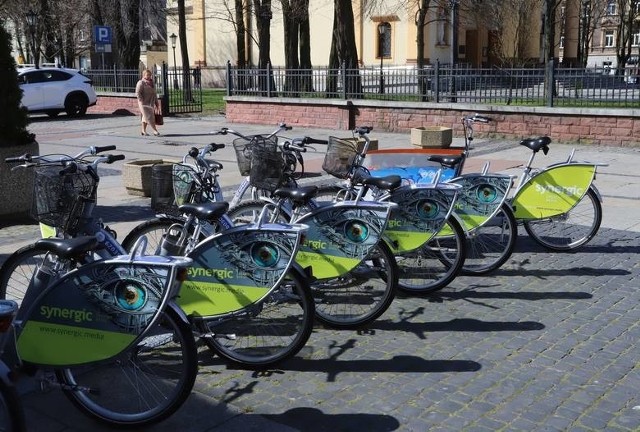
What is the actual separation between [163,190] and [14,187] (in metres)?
3.78

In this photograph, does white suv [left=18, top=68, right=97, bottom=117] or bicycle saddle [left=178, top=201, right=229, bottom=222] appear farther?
white suv [left=18, top=68, right=97, bottom=117]

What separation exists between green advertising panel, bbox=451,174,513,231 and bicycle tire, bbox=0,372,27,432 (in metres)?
4.34

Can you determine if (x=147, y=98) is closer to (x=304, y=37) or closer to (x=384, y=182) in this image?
(x=304, y=37)

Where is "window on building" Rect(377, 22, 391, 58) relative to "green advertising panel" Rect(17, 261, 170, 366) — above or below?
above

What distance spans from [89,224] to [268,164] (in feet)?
6.09

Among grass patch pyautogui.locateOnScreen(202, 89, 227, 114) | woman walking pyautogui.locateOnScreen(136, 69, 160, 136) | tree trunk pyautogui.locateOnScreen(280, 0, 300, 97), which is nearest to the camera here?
woman walking pyautogui.locateOnScreen(136, 69, 160, 136)

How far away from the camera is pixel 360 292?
5.60m

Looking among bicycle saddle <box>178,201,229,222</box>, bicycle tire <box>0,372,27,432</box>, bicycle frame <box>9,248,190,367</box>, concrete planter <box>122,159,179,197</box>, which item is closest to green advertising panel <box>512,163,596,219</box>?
bicycle saddle <box>178,201,229,222</box>

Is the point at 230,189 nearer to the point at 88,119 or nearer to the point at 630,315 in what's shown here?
the point at 630,315

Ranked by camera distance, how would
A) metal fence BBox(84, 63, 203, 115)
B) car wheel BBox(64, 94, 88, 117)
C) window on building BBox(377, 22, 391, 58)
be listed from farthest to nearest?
window on building BBox(377, 22, 391, 58)
metal fence BBox(84, 63, 203, 115)
car wheel BBox(64, 94, 88, 117)

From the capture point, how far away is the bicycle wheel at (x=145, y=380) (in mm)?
3826

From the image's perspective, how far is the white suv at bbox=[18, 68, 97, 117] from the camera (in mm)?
24125

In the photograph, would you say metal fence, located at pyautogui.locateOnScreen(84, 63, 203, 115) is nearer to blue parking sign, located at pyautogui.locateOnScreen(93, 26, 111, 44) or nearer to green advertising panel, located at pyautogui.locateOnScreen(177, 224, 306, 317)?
blue parking sign, located at pyautogui.locateOnScreen(93, 26, 111, 44)

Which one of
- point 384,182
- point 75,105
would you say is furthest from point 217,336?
point 75,105
